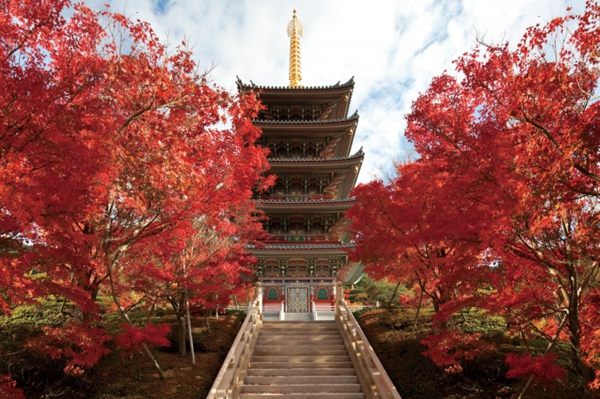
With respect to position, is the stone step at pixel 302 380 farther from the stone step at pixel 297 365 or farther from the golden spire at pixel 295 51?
the golden spire at pixel 295 51

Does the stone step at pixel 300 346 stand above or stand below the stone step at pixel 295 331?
below

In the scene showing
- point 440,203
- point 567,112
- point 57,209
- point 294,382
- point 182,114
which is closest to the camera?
point 567,112

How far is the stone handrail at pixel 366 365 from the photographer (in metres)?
7.61

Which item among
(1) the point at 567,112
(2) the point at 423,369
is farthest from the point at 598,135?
(2) the point at 423,369

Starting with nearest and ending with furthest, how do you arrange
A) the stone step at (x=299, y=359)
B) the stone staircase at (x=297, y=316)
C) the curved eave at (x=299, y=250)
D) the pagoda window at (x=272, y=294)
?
the stone step at (x=299, y=359) < the stone staircase at (x=297, y=316) < the curved eave at (x=299, y=250) < the pagoda window at (x=272, y=294)

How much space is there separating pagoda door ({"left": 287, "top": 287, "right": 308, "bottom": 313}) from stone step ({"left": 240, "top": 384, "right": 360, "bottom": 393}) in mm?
11530

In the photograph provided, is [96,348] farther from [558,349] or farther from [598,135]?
[558,349]

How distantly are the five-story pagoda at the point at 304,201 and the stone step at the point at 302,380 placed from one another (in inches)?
385

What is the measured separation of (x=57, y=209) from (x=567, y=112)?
7.99 m

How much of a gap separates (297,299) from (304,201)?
5416 millimetres

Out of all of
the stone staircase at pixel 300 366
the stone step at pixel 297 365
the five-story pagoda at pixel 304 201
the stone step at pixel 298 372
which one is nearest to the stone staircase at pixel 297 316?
the five-story pagoda at pixel 304 201

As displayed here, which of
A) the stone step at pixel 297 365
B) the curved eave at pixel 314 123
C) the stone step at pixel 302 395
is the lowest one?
the stone step at pixel 302 395

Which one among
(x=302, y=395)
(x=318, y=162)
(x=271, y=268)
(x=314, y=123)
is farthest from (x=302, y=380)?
(x=314, y=123)

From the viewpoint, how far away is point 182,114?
26.4 ft
